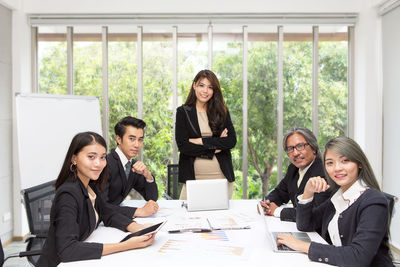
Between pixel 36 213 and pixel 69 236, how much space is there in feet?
3.28

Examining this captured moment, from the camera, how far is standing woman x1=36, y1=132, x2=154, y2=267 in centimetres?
156

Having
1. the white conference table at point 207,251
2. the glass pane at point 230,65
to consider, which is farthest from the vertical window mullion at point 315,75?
the white conference table at point 207,251

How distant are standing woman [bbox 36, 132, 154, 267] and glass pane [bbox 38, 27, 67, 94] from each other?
2900 mm

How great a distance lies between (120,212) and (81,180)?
480 mm

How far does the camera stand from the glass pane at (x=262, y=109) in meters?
4.46

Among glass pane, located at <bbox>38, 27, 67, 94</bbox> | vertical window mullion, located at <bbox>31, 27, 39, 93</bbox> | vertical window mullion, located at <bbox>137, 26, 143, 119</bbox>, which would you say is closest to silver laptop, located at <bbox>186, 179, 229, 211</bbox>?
vertical window mullion, located at <bbox>137, 26, 143, 119</bbox>

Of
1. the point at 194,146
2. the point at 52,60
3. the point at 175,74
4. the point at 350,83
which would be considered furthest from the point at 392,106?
the point at 52,60

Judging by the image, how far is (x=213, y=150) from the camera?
10.5ft

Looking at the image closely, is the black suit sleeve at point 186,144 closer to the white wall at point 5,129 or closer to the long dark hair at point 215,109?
the long dark hair at point 215,109

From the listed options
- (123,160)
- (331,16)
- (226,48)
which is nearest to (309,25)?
(331,16)

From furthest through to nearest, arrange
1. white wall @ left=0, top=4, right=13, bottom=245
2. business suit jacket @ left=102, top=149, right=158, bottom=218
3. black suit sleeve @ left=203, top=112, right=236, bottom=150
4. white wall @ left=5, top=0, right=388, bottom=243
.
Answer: white wall @ left=5, top=0, right=388, bottom=243 → white wall @ left=0, top=4, right=13, bottom=245 → black suit sleeve @ left=203, top=112, right=236, bottom=150 → business suit jacket @ left=102, top=149, right=158, bottom=218

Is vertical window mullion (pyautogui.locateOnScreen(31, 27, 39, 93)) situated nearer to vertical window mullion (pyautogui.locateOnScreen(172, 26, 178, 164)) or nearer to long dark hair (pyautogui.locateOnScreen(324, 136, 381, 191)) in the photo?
vertical window mullion (pyautogui.locateOnScreen(172, 26, 178, 164))

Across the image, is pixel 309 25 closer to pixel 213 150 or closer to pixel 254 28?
pixel 254 28

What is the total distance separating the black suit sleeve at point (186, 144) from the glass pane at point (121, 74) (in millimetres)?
1394
